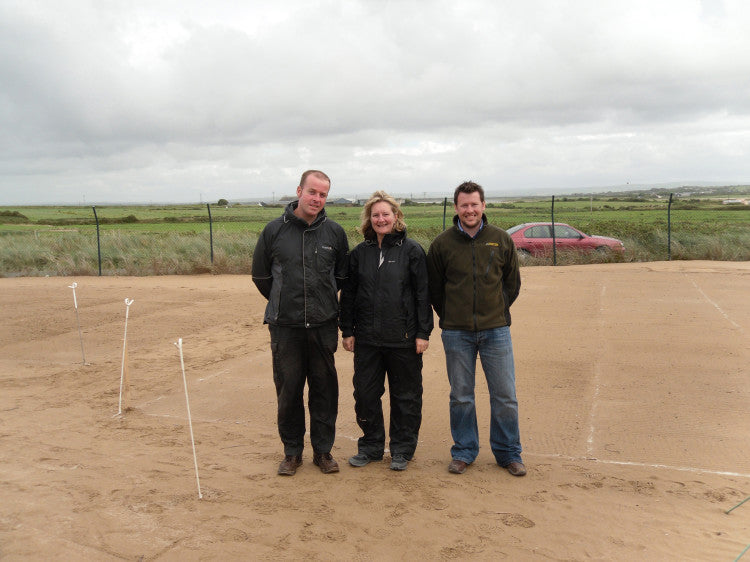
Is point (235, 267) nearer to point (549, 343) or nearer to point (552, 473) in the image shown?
point (549, 343)

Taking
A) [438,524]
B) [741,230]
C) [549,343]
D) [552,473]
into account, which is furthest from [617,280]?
[741,230]

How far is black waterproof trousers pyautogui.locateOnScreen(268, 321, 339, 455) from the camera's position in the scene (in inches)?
199

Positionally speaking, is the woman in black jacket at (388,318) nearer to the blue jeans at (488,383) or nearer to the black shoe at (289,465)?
the blue jeans at (488,383)

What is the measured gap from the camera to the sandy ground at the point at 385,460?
163 inches

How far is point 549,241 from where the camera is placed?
19250 millimetres

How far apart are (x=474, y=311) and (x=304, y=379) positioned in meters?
1.39

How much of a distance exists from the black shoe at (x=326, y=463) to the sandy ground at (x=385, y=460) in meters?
0.08

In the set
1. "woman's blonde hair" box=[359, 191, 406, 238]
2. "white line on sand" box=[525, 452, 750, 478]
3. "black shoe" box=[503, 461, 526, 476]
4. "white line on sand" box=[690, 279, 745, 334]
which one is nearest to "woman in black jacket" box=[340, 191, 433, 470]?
"woman's blonde hair" box=[359, 191, 406, 238]

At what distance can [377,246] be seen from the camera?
5117mm

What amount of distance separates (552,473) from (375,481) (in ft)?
4.38

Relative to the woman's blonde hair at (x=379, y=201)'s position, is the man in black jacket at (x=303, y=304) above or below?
below

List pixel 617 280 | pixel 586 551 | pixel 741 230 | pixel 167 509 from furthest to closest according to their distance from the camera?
pixel 741 230 < pixel 617 280 < pixel 167 509 < pixel 586 551

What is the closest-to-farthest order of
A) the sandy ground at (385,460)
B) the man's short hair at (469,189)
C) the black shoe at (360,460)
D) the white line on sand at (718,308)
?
the sandy ground at (385,460)
the man's short hair at (469,189)
the black shoe at (360,460)
the white line on sand at (718,308)

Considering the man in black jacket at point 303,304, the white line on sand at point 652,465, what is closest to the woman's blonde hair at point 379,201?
the man in black jacket at point 303,304
